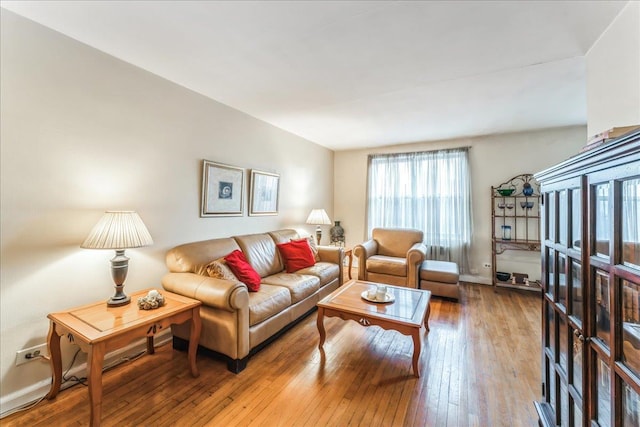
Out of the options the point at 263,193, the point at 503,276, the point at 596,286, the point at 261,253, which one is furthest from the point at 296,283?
the point at 503,276

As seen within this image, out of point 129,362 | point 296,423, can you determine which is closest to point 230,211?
point 129,362

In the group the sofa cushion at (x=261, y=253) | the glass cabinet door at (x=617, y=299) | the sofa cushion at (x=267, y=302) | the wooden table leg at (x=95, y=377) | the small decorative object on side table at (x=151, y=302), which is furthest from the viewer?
the sofa cushion at (x=261, y=253)

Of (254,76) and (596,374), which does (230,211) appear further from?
(596,374)

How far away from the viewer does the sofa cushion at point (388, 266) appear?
3.79 metres

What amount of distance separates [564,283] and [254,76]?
8.57ft

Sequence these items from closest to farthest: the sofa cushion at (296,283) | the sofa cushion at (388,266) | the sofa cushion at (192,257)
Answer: the sofa cushion at (192,257) → the sofa cushion at (296,283) → the sofa cushion at (388,266)

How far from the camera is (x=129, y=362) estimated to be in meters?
2.17

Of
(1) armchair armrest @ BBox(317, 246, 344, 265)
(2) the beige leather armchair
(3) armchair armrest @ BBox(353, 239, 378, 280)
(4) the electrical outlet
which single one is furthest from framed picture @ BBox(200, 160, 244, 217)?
(2) the beige leather armchair

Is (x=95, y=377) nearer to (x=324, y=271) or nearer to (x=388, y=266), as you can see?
(x=324, y=271)

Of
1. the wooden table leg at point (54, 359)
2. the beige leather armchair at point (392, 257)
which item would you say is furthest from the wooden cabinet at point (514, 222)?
the wooden table leg at point (54, 359)

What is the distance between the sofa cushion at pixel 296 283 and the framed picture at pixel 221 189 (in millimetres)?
952

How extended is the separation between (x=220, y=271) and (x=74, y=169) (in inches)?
51.2

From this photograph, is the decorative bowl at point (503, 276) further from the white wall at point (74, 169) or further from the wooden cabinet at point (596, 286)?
the white wall at point (74, 169)

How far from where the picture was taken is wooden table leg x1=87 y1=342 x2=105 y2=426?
4.79 ft
